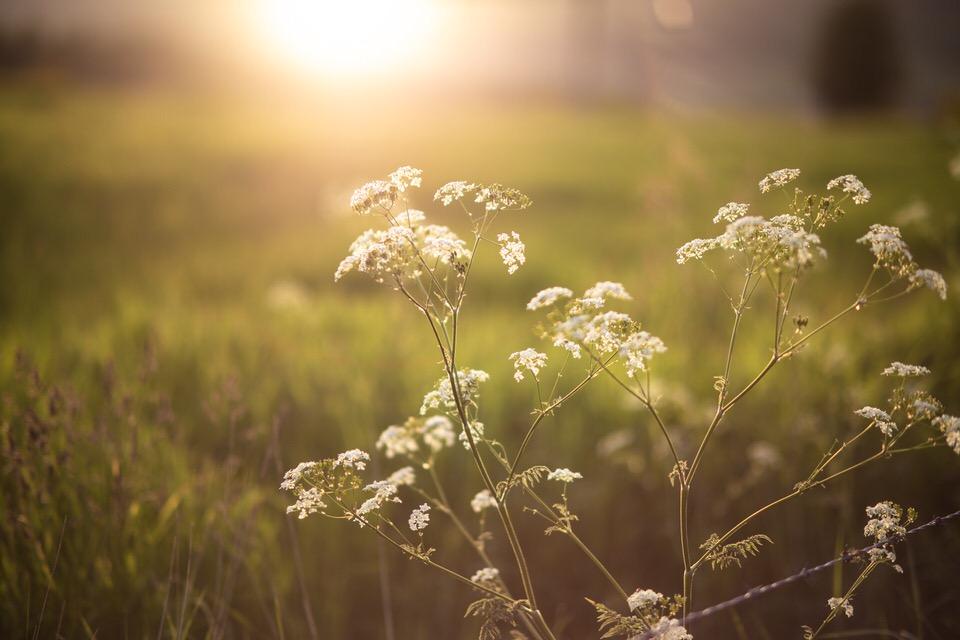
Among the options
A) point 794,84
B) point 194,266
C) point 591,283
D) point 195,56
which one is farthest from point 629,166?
point 794,84

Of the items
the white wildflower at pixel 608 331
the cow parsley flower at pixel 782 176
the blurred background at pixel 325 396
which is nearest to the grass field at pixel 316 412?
the blurred background at pixel 325 396

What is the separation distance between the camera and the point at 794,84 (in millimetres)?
79438

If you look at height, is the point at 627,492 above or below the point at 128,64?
below

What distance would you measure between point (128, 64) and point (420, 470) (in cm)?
3005

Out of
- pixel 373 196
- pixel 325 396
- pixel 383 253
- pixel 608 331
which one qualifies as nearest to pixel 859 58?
pixel 325 396

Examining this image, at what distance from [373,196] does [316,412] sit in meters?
2.78

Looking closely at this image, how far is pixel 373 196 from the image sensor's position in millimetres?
1787

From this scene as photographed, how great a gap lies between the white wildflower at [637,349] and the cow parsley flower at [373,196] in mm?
714

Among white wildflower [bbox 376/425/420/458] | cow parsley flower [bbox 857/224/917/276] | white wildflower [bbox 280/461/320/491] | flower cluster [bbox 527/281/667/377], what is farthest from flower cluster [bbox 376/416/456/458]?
cow parsley flower [bbox 857/224/917/276]

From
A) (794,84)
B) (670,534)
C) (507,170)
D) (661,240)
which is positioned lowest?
(670,534)

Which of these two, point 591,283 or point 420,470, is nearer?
point 420,470

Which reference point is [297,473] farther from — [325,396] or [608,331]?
[325,396]

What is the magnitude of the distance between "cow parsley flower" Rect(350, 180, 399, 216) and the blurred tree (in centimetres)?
4461

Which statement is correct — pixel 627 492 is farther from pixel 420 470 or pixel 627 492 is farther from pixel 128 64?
pixel 128 64
